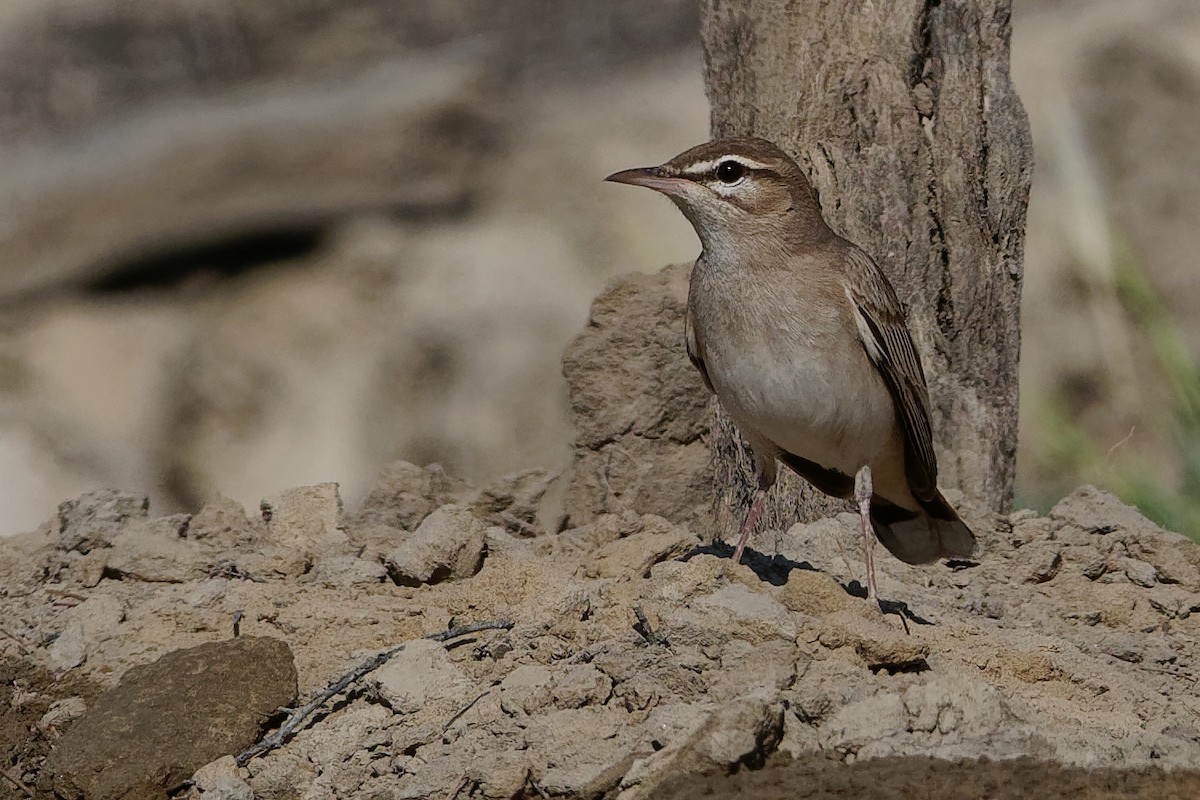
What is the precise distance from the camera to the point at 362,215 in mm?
15531

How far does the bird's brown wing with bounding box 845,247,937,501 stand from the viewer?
6523 millimetres

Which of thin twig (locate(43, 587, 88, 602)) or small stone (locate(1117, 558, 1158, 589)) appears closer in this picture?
thin twig (locate(43, 587, 88, 602))

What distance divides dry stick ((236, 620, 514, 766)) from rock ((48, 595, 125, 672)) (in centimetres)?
92

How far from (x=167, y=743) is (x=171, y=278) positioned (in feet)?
35.7

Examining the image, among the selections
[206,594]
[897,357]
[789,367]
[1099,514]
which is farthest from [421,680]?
[1099,514]

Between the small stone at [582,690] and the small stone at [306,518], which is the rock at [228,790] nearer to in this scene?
the small stone at [582,690]

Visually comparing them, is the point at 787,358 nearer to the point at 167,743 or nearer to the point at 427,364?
the point at 167,743

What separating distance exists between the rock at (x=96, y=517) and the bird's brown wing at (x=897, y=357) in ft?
9.50

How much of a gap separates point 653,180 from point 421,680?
6.51 feet

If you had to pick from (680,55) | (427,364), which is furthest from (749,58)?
(680,55)

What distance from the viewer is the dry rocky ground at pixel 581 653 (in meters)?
4.95

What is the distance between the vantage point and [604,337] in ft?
25.2

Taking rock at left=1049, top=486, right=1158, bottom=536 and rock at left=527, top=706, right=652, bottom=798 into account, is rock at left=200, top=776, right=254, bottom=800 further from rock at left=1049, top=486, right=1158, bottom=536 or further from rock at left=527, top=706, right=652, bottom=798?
rock at left=1049, top=486, right=1158, bottom=536

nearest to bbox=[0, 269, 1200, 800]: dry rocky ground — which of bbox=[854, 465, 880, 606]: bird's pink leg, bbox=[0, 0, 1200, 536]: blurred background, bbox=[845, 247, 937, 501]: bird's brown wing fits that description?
bbox=[854, 465, 880, 606]: bird's pink leg
